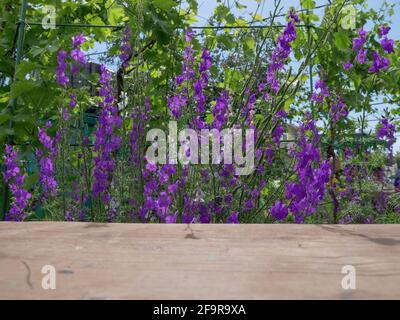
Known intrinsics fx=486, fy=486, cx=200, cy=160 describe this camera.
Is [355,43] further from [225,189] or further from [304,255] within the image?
[304,255]

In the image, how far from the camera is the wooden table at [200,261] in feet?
2.11

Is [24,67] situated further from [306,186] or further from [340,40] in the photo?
[340,40]

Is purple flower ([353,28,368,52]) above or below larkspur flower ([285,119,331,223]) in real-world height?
above

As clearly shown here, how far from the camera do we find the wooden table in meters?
0.64

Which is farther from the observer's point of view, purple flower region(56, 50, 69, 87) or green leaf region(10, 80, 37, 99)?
green leaf region(10, 80, 37, 99)

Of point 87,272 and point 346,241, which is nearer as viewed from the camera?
point 87,272

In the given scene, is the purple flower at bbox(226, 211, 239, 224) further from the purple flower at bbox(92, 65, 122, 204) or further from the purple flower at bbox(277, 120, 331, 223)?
the purple flower at bbox(92, 65, 122, 204)

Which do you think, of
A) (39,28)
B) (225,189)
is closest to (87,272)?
(225,189)

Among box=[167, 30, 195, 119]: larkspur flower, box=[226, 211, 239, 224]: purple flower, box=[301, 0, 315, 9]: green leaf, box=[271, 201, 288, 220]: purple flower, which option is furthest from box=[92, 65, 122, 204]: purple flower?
box=[301, 0, 315, 9]: green leaf

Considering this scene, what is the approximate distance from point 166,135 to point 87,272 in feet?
5.28

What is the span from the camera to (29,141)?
8.71 feet

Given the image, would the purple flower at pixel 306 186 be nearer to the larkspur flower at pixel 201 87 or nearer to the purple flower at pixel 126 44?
the larkspur flower at pixel 201 87

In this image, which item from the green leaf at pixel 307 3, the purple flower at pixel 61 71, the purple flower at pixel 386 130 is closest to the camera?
the purple flower at pixel 61 71

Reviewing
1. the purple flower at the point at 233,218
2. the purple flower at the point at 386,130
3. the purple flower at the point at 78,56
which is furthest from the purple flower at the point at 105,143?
the purple flower at the point at 386,130
